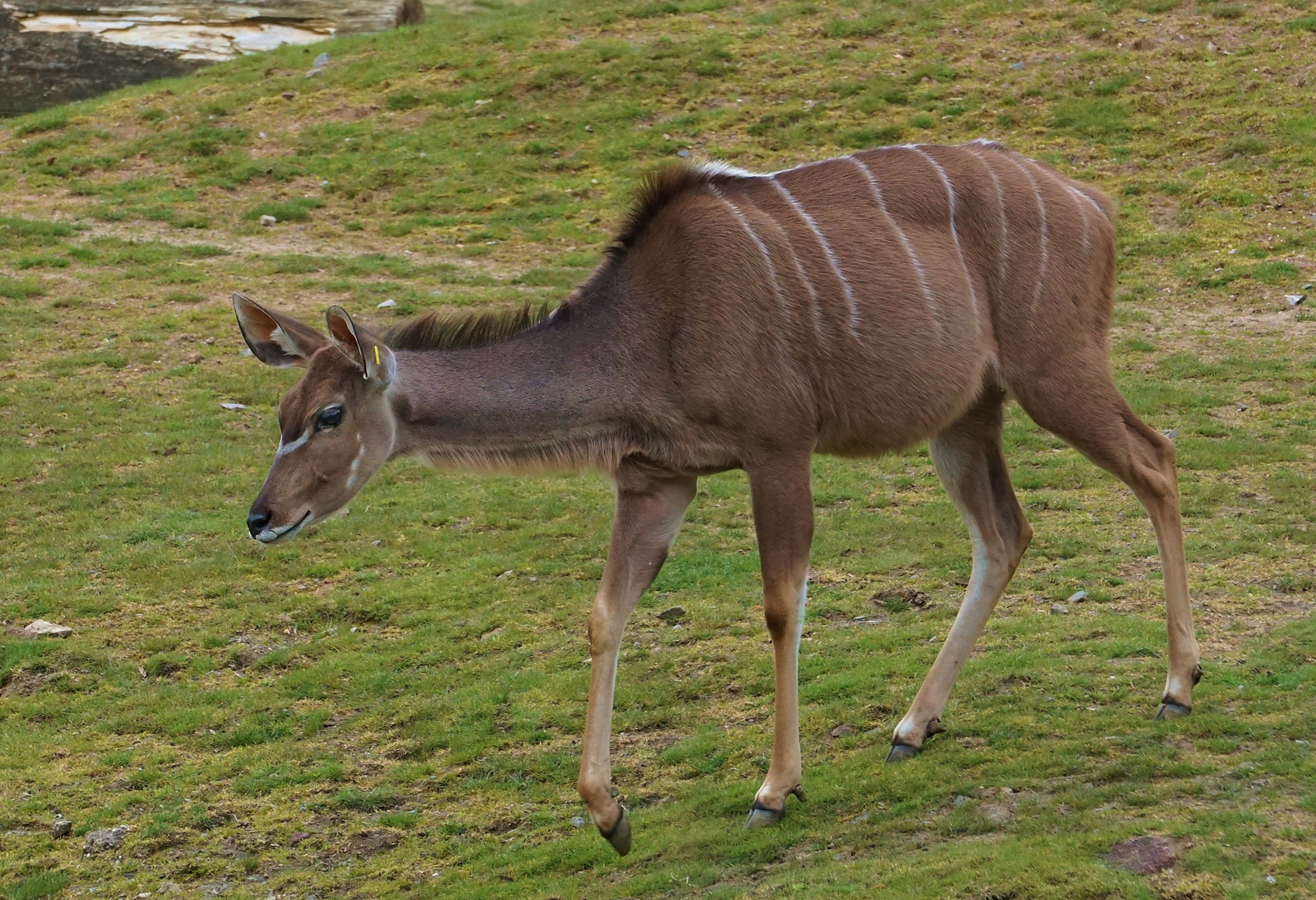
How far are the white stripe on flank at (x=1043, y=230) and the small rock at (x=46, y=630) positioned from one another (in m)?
5.20

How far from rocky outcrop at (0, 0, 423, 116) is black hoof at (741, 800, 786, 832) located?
18.6m

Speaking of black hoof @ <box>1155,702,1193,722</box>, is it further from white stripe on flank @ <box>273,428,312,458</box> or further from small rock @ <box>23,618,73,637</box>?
small rock @ <box>23,618,73,637</box>

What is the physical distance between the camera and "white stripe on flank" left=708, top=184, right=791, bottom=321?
541 cm

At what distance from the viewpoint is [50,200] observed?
16.0 metres

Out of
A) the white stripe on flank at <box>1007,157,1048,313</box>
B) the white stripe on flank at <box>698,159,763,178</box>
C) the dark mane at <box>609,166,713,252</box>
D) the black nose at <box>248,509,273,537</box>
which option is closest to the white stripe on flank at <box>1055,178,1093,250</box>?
the white stripe on flank at <box>1007,157,1048,313</box>

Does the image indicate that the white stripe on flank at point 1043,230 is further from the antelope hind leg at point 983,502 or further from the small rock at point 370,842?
the small rock at point 370,842

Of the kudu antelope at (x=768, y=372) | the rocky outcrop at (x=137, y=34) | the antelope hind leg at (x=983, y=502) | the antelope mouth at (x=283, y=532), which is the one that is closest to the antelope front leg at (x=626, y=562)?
the kudu antelope at (x=768, y=372)

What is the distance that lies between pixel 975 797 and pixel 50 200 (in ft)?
46.0

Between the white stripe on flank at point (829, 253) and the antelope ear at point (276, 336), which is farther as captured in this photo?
the white stripe on flank at point (829, 253)

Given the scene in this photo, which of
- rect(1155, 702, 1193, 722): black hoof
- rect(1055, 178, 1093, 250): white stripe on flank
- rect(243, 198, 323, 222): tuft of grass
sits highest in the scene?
rect(1055, 178, 1093, 250): white stripe on flank

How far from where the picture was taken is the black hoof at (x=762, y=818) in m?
5.07

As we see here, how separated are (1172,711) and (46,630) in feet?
18.4

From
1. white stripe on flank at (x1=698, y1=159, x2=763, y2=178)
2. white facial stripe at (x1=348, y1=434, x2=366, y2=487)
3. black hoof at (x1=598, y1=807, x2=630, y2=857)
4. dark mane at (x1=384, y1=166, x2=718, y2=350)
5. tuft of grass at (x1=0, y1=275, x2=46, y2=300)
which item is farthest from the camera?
tuft of grass at (x1=0, y1=275, x2=46, y2=300)

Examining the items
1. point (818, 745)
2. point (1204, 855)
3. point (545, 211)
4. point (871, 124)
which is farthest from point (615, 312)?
point (871, 124)
